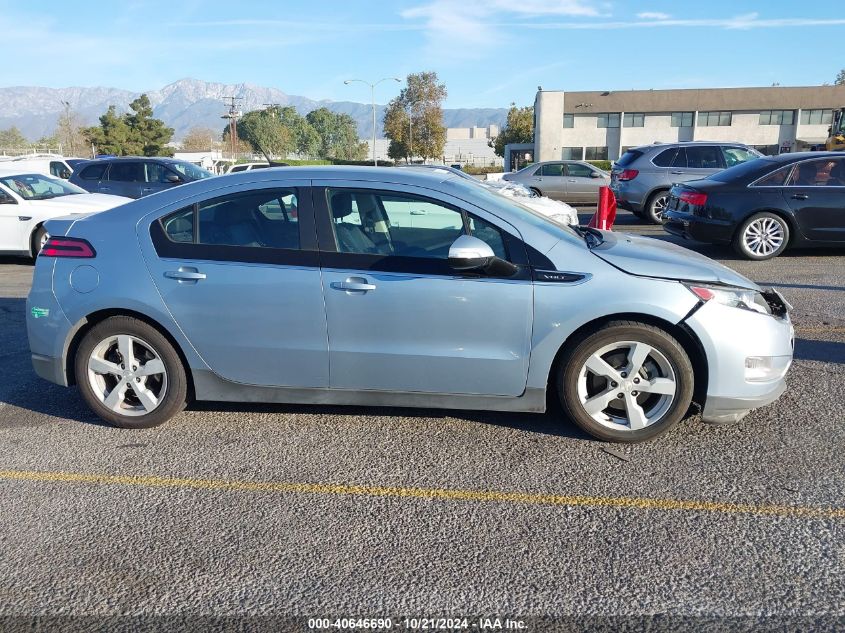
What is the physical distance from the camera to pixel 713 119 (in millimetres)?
61844

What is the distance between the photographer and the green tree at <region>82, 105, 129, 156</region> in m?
75.1

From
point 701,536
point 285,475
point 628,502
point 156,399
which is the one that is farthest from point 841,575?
point 156,399

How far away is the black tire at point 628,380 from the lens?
12.8ft

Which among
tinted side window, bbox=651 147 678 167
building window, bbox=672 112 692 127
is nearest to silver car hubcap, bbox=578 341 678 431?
tinted side window, bbox=651 147 678 167

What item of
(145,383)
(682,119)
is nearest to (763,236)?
(145,383)

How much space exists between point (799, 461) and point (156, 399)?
3683mm

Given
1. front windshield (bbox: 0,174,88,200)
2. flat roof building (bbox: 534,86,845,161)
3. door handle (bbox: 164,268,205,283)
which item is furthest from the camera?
flat roof building (bbox: 534,86,845,161)

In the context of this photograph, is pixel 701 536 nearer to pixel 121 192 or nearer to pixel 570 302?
pixel 570 302

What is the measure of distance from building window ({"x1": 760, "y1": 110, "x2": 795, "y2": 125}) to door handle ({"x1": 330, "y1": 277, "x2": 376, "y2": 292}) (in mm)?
66448

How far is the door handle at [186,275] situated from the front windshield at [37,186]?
8.66 m

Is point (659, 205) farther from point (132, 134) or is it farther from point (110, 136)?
point (132, 134)

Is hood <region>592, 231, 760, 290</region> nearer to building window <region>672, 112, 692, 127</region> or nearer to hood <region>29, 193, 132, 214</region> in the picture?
hood <region>29, 193, 132, 214</region>

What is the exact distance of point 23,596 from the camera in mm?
2768

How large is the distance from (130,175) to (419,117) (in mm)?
50894
